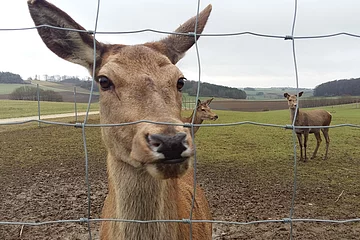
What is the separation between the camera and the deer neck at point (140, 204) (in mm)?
2404

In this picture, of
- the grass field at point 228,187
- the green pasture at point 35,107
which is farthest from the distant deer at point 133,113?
the green pasture at point 35,107

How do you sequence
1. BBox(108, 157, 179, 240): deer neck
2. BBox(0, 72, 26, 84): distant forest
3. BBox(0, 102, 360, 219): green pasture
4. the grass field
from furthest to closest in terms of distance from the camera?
BBox(0, 72, 26, 84): distant forest
BBox(0, 102, 360, 219): green pasture
the grass field
BBox(108, 157, 179, 240): deer neck

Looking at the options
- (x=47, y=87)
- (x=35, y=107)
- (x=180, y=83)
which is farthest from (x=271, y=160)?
(x=35, y=107)

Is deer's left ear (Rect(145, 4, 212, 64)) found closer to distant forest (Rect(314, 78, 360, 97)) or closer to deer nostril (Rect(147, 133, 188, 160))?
deer nostril (Rect(147, 133, 188, 160))

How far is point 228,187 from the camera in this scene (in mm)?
7621

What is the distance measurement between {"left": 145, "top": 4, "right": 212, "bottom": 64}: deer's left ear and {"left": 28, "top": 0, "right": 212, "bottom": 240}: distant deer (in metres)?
0.15

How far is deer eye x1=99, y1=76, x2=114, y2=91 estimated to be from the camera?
2.43m

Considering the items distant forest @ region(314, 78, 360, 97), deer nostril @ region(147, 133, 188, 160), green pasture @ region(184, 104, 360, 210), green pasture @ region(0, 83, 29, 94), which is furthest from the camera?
green pasture @ region(0, 83, 29, 94)

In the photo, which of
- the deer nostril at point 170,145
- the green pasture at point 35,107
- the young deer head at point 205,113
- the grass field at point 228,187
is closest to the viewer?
the deer nostril at point 170,145

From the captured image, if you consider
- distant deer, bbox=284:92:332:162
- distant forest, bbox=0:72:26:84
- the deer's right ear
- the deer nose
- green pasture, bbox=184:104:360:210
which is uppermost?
distant forest, bbox=0:72:26:84

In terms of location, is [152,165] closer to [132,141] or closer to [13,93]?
[132,141]

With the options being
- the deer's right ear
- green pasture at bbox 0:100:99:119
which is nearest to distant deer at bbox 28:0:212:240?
the deer's right ear

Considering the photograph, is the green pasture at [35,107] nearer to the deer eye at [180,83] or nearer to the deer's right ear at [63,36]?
the deer's right ear at [63,36]

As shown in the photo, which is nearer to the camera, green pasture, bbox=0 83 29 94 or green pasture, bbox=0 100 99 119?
green pasture, bbox=0 100 99 119
